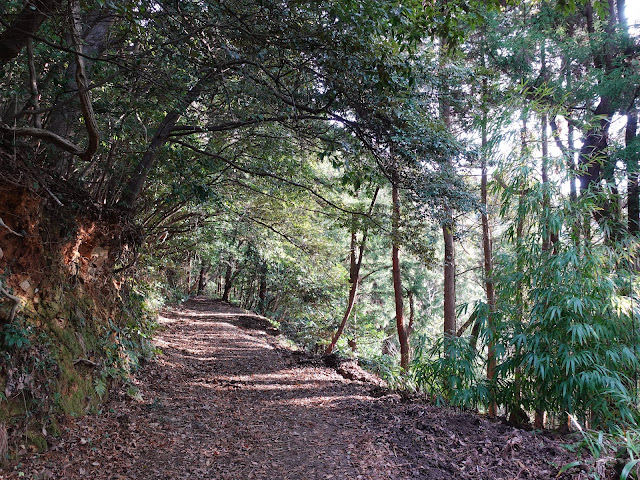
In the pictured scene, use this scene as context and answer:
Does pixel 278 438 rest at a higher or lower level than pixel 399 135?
lower

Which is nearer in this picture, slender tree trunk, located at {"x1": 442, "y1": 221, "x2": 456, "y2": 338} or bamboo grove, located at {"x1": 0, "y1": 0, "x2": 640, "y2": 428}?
bamboo grove, located at {"x1": 0, "y1": 0, "x2": 640, "y2": 428}

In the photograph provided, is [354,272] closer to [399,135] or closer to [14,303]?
[399,135]

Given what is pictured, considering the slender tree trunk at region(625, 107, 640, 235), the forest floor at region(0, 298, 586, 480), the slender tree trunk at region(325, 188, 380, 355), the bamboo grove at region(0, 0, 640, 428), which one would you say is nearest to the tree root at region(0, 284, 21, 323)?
the bamboo grove at region(0, 0, 640, 428)

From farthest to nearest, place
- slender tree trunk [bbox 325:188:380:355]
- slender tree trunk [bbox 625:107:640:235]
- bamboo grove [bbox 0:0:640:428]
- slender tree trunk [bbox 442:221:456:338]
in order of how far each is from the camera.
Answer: slender tree trunk [bbox 442:221:456:338]
slender tree trunk [bbox 325:188:380:355]
slender tree trunk [bbox 625:107:640:235]
bamboo grove [bbox 0:0:640:428]

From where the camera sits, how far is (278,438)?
4801 millimetres

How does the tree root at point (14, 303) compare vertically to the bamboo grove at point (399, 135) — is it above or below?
below

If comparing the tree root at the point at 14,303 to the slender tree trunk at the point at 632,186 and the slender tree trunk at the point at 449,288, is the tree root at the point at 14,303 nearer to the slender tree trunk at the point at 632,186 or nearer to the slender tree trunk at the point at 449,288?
the slender tree trunk at the point at 449,288

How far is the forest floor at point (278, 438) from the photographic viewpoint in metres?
3.58

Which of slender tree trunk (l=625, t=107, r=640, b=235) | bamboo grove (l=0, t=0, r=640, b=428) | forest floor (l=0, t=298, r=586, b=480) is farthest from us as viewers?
slender tree trunk (l=625, t=107, r=640, b=235)

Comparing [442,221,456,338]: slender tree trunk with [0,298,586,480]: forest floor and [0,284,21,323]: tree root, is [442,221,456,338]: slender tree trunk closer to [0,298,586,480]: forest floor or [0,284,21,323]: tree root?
[0,298,586,480]: forest floor

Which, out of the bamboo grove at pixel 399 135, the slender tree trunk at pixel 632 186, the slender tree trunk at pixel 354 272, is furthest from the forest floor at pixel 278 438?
the slender tree trunk at pixel 632 186

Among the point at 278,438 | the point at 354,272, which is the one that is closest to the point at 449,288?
the point at 354,272

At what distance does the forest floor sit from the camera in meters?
3.58

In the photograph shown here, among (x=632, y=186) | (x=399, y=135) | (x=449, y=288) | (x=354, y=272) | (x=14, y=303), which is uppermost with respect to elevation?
(x=632, y=186)
